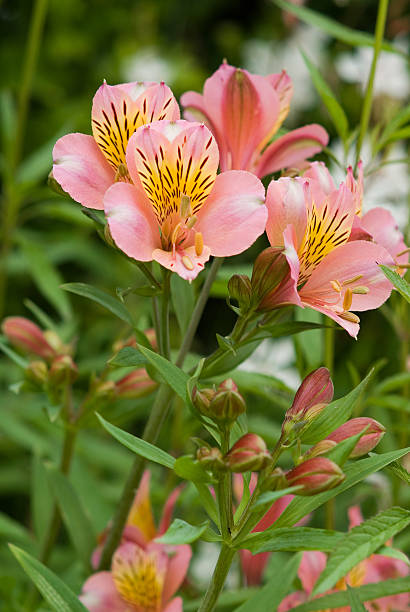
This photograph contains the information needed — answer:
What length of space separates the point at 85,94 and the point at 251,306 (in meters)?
1.69

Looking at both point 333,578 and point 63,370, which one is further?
point 63,370

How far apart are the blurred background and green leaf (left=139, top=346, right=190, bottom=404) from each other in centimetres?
28

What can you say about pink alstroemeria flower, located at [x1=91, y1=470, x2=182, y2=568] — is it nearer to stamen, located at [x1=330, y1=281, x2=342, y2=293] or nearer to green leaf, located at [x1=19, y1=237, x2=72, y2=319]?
stamen, located at [x1=330, y1=281, x2=342, y2=293]

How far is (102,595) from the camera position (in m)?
0.61

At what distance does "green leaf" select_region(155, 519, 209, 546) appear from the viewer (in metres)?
0.43

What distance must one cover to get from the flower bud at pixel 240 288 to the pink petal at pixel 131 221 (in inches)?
2.1

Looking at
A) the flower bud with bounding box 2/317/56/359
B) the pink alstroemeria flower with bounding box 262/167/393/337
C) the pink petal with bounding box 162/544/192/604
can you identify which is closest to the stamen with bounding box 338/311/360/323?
the pink alstroemeria flower with bounding box 262/167/393/337

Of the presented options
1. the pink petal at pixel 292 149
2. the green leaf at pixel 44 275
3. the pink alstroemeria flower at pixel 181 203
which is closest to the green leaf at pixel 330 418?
the pink alstroemeria flower at pixel 181 203

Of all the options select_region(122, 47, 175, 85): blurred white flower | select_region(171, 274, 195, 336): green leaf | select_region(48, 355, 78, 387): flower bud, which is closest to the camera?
select_region(171, 274, 195, 336): green leaf

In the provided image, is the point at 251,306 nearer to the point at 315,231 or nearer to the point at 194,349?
the point at 315,231

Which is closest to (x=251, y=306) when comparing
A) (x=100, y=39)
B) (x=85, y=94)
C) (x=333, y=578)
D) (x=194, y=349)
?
(x=333, y=578)

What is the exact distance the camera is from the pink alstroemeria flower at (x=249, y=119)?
578mm

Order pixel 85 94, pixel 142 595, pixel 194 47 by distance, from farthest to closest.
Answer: pixel 194 47 → pixel 85 94 → pixel 142 595

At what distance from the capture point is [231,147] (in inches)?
23.7
